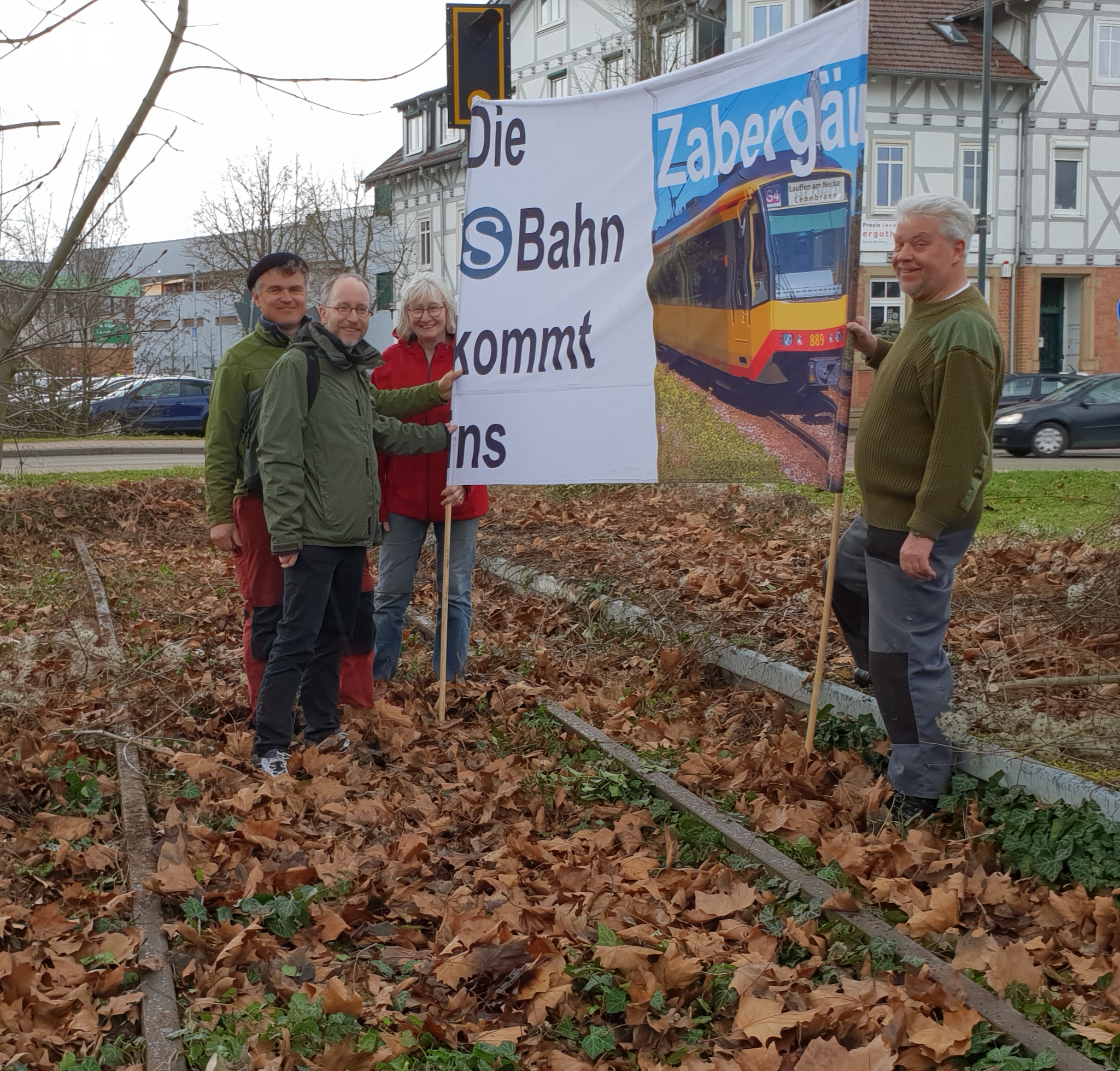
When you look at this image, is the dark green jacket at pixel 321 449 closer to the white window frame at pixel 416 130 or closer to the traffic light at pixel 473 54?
the traffic light at pixel 473 54

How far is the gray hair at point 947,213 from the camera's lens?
4.46 metres

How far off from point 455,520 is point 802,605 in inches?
87.6

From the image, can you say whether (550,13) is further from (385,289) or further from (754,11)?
(385,289)

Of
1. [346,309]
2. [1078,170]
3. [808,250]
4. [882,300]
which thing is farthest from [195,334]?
[808,250]

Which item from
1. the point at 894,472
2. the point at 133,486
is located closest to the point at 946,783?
the point at 894,472

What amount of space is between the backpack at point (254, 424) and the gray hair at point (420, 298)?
1.10 m

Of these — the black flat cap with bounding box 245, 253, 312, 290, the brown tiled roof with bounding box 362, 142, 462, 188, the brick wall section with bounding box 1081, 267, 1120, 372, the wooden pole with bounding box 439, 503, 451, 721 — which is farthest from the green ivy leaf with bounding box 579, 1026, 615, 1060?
the brown tiled roof with bounding box 362, 142, 462, 188

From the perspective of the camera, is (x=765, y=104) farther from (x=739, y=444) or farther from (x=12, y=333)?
(x=12, y=333)

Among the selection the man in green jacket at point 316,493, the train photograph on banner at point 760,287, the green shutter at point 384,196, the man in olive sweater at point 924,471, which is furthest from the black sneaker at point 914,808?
the green shutter at point 384,196

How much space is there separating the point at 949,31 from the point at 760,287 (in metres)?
35.4

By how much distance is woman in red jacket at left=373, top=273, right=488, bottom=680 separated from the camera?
6.50m

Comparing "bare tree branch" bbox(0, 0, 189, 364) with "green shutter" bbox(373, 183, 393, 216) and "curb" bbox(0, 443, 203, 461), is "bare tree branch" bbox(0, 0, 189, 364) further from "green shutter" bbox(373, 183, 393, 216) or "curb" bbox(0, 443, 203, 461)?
"green shutter" bbox(373, 183, 393, 216)

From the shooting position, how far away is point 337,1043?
3123mm

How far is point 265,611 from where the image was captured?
19.3ft
